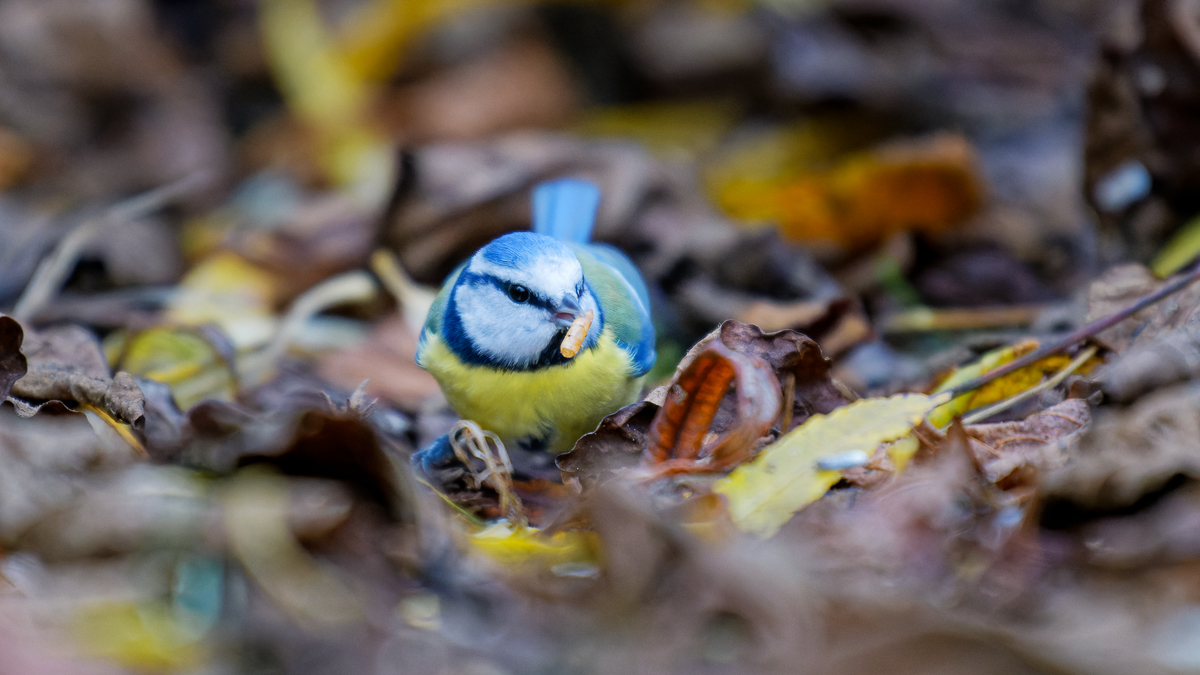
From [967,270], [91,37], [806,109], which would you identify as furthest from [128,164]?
[967,270]

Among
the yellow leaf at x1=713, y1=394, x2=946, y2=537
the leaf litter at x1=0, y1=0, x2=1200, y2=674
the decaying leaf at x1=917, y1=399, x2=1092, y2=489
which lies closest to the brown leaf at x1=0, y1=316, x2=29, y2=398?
the leaf litter at x1=0, y1=0, x2=1200, y2=674

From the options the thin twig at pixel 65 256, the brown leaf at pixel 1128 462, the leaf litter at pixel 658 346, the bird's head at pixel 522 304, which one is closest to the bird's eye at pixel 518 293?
the bird's head at pixel 522 304

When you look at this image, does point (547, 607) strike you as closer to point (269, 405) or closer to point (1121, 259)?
point (269, 405)

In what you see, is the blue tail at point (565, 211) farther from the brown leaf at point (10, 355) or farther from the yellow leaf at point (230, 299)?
the brown leaf at point (10, 355)

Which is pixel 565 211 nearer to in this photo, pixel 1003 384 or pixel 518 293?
pixel 518 293

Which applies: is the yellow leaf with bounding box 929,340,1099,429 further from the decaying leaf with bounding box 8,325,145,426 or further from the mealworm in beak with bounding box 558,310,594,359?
the decaying leaf with bounding box 8,325,145,426

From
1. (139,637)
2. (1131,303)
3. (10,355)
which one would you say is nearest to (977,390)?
(1131,303)

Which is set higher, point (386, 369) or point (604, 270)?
point (604, 270)
